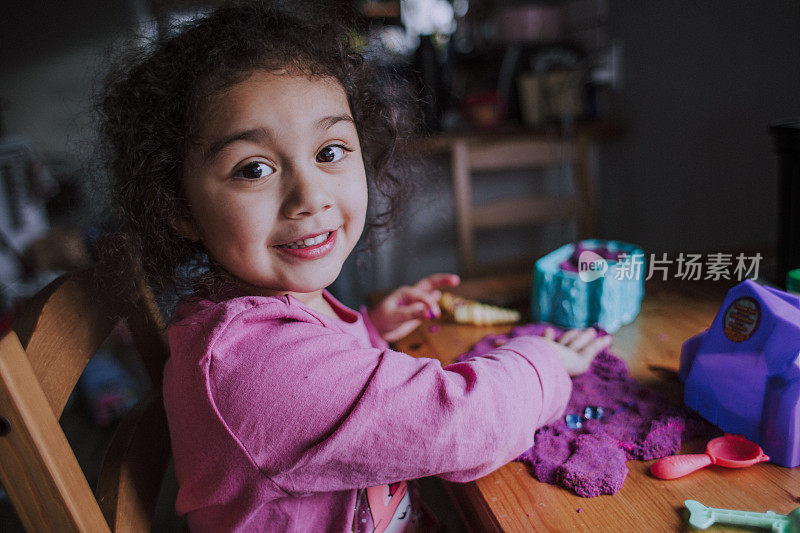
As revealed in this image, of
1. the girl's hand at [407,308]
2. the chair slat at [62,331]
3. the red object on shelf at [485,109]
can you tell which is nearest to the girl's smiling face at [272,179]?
the chair slat at [62,331]

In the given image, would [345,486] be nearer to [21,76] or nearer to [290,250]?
[290,250]

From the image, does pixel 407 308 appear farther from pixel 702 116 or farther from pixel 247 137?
pixel 702 116

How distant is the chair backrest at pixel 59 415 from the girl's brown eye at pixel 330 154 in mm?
279

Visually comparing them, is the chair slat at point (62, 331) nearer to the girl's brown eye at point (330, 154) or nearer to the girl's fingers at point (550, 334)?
the girl's brown eye at point (330, 154)

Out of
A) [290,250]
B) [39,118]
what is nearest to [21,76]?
[39,118]

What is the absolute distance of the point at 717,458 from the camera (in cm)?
49

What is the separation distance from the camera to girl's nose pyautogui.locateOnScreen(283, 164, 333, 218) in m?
0.56

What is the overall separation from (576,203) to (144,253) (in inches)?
48.4

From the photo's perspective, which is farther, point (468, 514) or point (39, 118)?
point (39, 118)

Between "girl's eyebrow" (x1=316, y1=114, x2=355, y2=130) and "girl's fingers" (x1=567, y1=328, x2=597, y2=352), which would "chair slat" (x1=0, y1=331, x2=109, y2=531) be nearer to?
"girl's eyebrow" (x1=316, y1=114, x2=355, y2=130)

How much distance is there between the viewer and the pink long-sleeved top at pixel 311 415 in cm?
47

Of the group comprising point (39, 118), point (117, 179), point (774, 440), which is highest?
point (39, 118)

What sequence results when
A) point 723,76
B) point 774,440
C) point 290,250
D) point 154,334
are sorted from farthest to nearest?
point 723,76
point 154,334
point 290,250
point 774,440

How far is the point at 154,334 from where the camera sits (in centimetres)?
74
